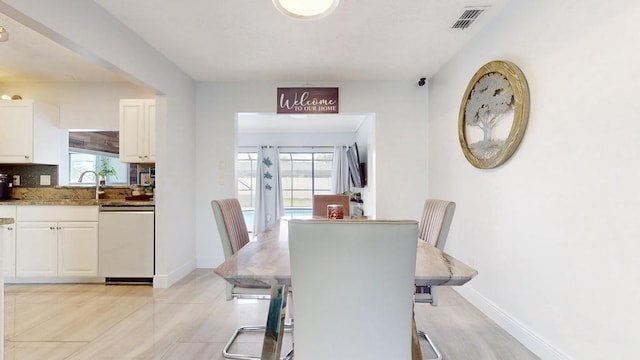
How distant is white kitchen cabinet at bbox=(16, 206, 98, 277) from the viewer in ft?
11.1

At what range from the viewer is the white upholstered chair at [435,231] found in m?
1.90

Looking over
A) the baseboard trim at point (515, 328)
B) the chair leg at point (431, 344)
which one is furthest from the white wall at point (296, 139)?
the chair leg at point (431, 344)

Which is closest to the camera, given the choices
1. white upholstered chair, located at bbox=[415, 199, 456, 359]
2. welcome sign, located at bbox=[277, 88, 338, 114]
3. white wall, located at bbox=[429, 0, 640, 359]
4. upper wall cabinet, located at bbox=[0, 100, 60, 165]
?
white wall, located at bbox=[429, 0, 640, 359]

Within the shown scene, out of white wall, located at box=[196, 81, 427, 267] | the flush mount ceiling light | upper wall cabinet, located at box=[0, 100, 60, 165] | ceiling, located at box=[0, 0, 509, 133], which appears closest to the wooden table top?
the flush mount ceiling light

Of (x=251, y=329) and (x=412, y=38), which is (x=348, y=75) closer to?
(x=412, y=38)

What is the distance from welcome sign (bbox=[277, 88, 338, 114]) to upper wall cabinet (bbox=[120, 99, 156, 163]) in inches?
60.9

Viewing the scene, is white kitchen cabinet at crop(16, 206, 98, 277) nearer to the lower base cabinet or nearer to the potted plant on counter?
the lower base cabinet

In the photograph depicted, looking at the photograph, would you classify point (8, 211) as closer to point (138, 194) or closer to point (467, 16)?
point (138, 194)

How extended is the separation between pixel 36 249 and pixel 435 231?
405 cm

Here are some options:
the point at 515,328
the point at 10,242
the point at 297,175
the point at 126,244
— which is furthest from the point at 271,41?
the point at 297,175

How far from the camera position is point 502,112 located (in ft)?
7.79

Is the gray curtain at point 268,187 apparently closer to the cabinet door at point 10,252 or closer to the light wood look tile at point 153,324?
the light wood look tile at point 153,324

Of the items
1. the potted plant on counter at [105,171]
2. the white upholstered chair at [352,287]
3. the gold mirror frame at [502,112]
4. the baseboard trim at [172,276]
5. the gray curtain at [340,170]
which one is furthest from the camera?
the gray curtain at [340,170]

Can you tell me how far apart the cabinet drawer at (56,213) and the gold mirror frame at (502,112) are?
3.89 m
